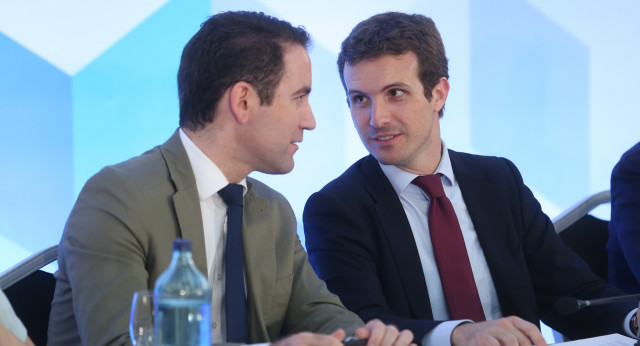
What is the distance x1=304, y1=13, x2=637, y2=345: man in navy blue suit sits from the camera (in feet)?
7.50

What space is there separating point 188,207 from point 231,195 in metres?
0.14

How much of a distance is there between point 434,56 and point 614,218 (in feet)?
2.44

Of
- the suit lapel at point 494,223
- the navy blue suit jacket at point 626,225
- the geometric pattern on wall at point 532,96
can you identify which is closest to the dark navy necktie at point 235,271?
the suit lapel at point 494,223

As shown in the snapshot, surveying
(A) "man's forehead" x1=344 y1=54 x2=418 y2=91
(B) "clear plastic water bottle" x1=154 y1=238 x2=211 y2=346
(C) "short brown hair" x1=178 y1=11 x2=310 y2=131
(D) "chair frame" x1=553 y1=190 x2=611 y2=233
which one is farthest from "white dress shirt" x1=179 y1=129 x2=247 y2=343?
(D) "chair frame" x1=553 y1=190 x2=611 y2=233

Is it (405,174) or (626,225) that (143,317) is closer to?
(405,174)

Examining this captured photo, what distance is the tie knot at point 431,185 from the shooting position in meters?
2.39

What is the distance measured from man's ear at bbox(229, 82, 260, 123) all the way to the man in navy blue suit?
0.48m

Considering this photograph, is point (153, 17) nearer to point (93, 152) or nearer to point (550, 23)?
point (93, 152)

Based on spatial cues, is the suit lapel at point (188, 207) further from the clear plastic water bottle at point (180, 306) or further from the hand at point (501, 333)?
the hand at point (501, 333)

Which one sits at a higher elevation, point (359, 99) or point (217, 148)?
point (359, 99)

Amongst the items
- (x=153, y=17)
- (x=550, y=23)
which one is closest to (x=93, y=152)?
(x=153, y=17)

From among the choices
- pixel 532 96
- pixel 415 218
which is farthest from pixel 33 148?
pixel 532 96

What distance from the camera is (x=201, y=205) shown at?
193 centimetres

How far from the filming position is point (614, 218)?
2506 mm
